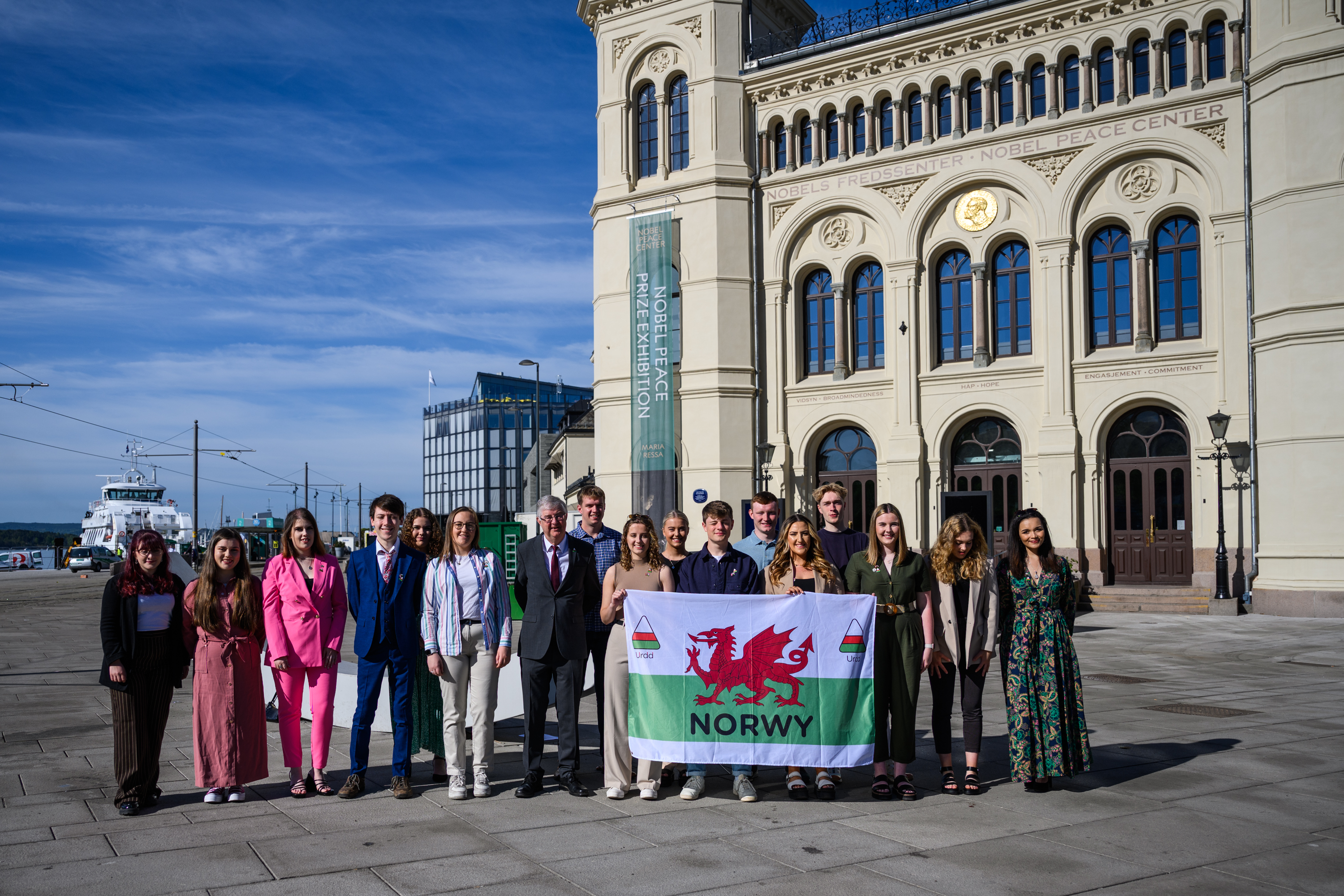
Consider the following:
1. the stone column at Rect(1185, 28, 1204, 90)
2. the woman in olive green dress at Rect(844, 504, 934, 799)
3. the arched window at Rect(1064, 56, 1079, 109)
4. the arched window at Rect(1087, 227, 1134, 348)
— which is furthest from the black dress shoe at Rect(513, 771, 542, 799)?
the arched window at Rect(1064, 56, 1079, 109)

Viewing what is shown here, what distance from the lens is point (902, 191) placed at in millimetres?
29781

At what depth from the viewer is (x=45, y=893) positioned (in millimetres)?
5113

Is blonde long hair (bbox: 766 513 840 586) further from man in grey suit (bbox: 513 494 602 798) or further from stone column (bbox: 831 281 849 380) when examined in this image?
stone column (bbox: 831 281 849 380)

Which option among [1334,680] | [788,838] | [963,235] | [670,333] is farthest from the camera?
[670,333]

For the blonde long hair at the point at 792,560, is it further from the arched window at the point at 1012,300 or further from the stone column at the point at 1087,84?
the stone column at the point at 1087,84

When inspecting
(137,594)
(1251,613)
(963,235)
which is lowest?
(1251,613)

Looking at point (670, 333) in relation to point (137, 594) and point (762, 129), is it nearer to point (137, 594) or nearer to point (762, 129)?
point (762, 129)

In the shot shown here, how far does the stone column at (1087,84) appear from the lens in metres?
27.0

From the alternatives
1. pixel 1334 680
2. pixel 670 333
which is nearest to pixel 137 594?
pixel 1334 680

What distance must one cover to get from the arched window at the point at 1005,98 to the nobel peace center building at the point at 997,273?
0.28ft

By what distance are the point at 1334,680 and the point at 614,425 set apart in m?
22.2

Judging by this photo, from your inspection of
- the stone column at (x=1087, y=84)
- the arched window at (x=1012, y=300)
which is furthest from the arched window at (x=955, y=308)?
the stone column at (x=1087, y=84)

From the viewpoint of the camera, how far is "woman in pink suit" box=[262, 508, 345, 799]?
283 inches

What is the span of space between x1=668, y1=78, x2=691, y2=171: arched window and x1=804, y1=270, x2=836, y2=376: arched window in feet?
17.3
